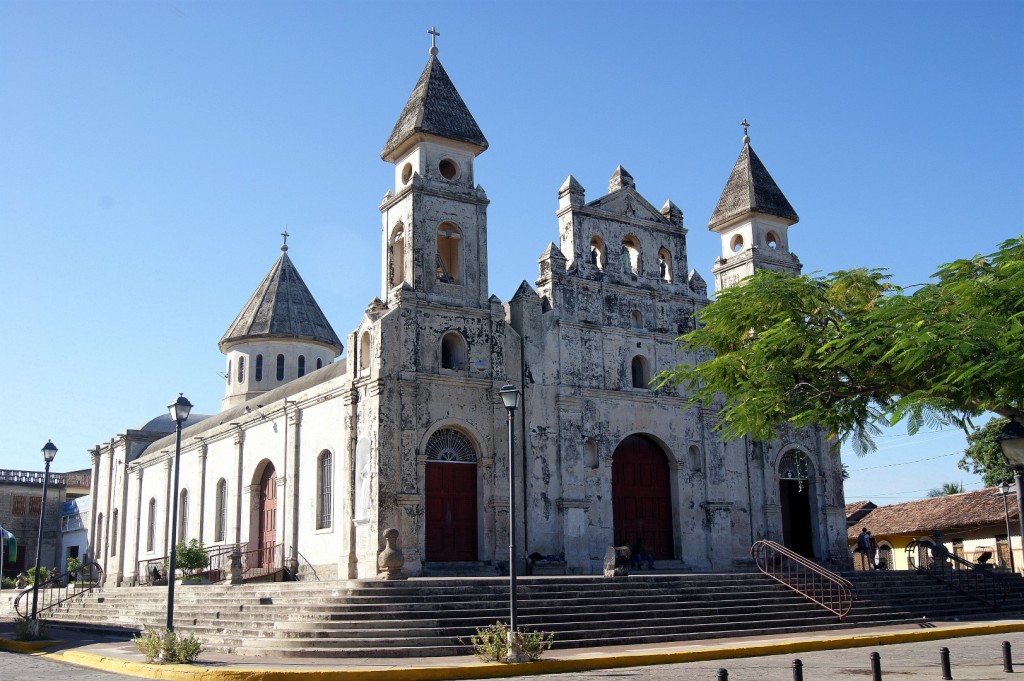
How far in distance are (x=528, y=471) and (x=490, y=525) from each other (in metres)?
1.89

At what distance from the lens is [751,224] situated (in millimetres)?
34281

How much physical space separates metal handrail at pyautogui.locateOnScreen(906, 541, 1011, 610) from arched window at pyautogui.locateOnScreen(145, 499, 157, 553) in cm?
2859

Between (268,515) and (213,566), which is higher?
(268,515)

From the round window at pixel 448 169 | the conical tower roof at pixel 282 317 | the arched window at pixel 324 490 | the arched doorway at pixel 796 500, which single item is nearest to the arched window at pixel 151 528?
the conical tower roof at pixel 282 317

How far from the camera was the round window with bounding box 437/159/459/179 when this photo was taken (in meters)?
29.0

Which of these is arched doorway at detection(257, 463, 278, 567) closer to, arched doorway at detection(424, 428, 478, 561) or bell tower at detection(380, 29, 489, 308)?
arched doorway at detection(424, 428, 478, 561)

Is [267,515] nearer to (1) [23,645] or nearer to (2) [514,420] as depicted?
(2) [514,420]

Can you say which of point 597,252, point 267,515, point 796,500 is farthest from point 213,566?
point 796,500

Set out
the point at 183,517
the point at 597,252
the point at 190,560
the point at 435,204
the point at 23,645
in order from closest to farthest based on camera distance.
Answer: the point at 23,645
the point at 435,204
the point at 597,252
the point at 190,560
the point at 183,517

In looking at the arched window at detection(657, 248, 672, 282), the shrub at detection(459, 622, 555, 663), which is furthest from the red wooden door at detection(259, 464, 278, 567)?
the shrub at detection(459, 622, 555, 663)

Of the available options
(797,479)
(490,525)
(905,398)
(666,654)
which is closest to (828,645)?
(666,654)

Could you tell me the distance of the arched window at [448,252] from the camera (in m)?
28.5

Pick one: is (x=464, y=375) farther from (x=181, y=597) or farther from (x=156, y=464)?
(x=156, y=464)

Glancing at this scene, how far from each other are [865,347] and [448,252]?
15.7m
